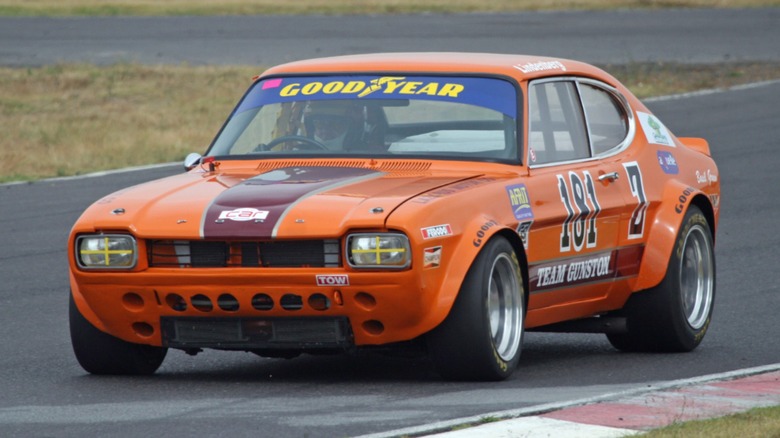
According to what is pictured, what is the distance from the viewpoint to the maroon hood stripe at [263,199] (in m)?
6.28

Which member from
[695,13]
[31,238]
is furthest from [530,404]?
[695,13]

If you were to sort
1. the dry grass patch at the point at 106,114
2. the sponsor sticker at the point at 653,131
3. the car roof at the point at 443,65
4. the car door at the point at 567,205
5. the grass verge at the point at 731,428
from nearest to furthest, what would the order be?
1. the grass verge at the point at 731,428
2. the car door at the point at 567,205
3. the car roof at the point at 443,65
4. the sponsor sticker at the point at 653,131
5. the dry grass patch at the point at 106,114

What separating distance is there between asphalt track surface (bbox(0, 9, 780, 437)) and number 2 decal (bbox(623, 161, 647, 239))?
65cm

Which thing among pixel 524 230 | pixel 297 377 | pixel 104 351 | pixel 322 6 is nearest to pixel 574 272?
pixel 524 230

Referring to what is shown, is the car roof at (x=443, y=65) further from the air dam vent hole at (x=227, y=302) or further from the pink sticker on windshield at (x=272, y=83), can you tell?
the air dam vent hole at (x=227, y=302)

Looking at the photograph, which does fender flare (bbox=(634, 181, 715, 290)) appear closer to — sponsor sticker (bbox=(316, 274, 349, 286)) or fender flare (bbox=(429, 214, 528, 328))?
fender flare (bbox=(429, 214, 528, 328))

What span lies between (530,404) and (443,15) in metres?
33.4

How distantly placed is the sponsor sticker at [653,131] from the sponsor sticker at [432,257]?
2.35 m

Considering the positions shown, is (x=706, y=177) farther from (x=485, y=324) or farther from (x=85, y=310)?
(x=85, y=310)

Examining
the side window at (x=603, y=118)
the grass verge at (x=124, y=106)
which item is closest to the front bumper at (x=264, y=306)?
the side window at (x=603, y=118)

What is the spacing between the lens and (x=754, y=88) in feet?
77.3

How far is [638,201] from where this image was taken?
780 centimetres

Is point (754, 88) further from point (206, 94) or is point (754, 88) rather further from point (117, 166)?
point (117, 166)

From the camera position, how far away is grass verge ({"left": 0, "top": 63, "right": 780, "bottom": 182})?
1827 cm
